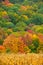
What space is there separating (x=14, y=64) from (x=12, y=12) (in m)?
73.5

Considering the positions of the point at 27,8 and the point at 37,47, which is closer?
the point at 37,47

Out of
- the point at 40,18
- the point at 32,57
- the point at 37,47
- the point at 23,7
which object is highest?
the point at 32,57

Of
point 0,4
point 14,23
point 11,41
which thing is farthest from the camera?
point 0,4

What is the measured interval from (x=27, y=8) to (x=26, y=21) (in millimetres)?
13427

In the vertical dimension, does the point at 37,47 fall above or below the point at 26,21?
above

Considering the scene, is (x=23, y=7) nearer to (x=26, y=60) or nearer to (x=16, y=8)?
(x=16, y=8)

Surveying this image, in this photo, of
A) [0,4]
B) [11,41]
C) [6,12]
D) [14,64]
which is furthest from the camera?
[0,4]

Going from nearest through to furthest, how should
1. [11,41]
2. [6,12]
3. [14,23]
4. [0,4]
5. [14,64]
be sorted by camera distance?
[14,64]
[11,41]
[14,23]
[6,12]
[0,4]

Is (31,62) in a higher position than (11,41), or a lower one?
higher

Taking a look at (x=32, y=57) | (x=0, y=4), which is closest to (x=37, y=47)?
(x=32, y=57)

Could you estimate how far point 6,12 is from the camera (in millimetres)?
78312

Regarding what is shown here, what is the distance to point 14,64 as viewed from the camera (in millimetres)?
6461

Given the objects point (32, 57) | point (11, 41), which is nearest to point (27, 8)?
point (11, 41)

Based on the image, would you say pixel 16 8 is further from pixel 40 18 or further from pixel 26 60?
pixel 26 60
